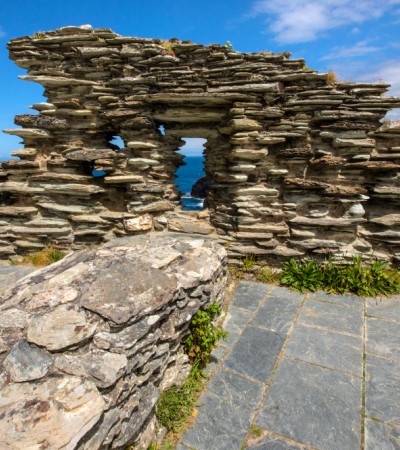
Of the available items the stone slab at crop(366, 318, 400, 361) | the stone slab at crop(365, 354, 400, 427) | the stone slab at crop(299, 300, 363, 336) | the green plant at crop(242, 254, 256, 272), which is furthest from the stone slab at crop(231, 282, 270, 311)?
the stone slab at crop(365, 354, 400, 427)

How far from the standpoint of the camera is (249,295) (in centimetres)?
622

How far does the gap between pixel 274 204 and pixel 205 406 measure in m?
4.47

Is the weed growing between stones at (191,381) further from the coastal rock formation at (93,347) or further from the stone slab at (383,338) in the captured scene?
the stone slab at (383,338)

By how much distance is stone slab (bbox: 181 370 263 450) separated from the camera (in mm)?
3326

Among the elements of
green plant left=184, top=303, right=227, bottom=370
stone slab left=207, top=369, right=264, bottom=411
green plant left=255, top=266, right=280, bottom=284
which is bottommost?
stone slab left=207, top=369, right=264, bottom=411

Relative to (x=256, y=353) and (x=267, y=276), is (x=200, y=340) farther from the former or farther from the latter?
(x=267, y=276)

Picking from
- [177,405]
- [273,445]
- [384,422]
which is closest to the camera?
[273,445]

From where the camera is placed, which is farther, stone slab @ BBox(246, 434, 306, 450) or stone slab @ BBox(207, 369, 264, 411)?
stone slab @ BBox(207, 369, 264, 411)

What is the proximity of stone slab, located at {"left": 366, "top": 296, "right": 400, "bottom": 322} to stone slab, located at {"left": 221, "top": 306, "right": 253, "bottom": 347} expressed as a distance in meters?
2.31

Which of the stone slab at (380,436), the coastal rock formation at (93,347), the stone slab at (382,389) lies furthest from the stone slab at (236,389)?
the stone slab at (382,389)

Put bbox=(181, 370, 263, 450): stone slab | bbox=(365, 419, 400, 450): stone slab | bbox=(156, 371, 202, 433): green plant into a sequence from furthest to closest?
bbox=(156, 371, 202, 433): green plant → bbox=(181, 370, 263, 450): stone slab → bbox=(365, 419, 400, 450): stone slab

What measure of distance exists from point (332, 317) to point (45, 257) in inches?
263

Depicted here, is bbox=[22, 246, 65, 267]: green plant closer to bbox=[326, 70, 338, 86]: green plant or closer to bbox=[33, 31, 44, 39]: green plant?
bbox=[33, 31, 44, 39]: green plant

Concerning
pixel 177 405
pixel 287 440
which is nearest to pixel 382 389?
pixel 287 440
